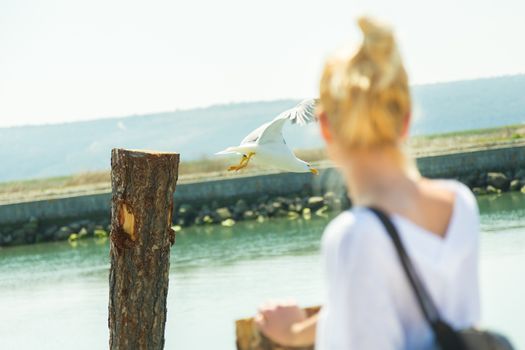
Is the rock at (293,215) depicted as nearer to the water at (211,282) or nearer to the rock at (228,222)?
the water at (211,282)

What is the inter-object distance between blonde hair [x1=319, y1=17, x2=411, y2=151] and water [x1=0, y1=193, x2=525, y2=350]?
258 inches

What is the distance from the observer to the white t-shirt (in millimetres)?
1706

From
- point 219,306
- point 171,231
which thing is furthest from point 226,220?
point 171,231

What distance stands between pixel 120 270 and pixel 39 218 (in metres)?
19.1

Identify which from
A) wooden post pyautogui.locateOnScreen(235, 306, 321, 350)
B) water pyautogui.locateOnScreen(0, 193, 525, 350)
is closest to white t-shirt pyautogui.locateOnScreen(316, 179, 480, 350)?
wooden post pyautogui.locateOnScreen(235, 306, 321, 350)

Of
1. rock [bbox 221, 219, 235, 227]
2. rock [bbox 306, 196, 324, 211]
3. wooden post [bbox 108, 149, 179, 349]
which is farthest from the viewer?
rock [bbox 306, 196, 324, 211]

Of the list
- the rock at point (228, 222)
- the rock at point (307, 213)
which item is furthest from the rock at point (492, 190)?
the rock at point (228, 222)

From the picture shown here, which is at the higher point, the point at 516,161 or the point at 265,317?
the point at 265,317

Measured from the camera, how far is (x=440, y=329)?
1.75 m

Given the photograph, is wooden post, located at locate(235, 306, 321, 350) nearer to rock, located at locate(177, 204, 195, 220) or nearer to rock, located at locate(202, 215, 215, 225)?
rock, located at locate(202, 215, 215, 225)

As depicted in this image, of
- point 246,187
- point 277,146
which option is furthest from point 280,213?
point 277,146

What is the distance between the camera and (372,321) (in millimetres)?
1730

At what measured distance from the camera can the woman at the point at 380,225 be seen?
1.71m

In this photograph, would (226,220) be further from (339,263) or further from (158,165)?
(339,263)
